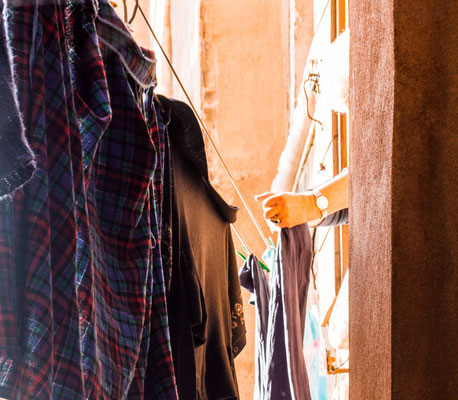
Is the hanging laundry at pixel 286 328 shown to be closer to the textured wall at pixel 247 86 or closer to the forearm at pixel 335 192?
the forearm at pixel 335 192

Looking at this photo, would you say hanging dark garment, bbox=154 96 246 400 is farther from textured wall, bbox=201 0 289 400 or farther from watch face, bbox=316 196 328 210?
textured wall, bbox=201 0 289 400

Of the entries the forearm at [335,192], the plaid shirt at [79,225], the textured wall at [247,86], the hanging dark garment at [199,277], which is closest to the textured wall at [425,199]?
the plaid shirt at [79,225]

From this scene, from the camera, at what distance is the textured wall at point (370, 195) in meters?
0.72

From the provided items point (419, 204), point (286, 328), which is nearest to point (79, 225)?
point (419, 204)

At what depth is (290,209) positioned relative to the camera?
5.91ft

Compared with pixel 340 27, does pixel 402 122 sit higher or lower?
lower

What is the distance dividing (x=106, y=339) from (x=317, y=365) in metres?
1.33

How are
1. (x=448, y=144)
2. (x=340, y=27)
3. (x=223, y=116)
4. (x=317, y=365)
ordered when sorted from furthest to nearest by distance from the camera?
1. (x=223, y=116)
2. (x=340, y=27)
3. (x=317, y=365)
4. (x=448, y=144)

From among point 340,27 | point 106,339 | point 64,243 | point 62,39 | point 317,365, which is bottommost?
point 317,365

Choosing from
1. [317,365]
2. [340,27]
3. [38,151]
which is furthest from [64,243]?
[340,27]

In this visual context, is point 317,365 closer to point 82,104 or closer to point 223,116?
point 82,104

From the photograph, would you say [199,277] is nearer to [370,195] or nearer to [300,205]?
[300,205]

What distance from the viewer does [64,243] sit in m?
0.75

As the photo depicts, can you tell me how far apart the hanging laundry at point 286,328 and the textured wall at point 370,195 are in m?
0.83
